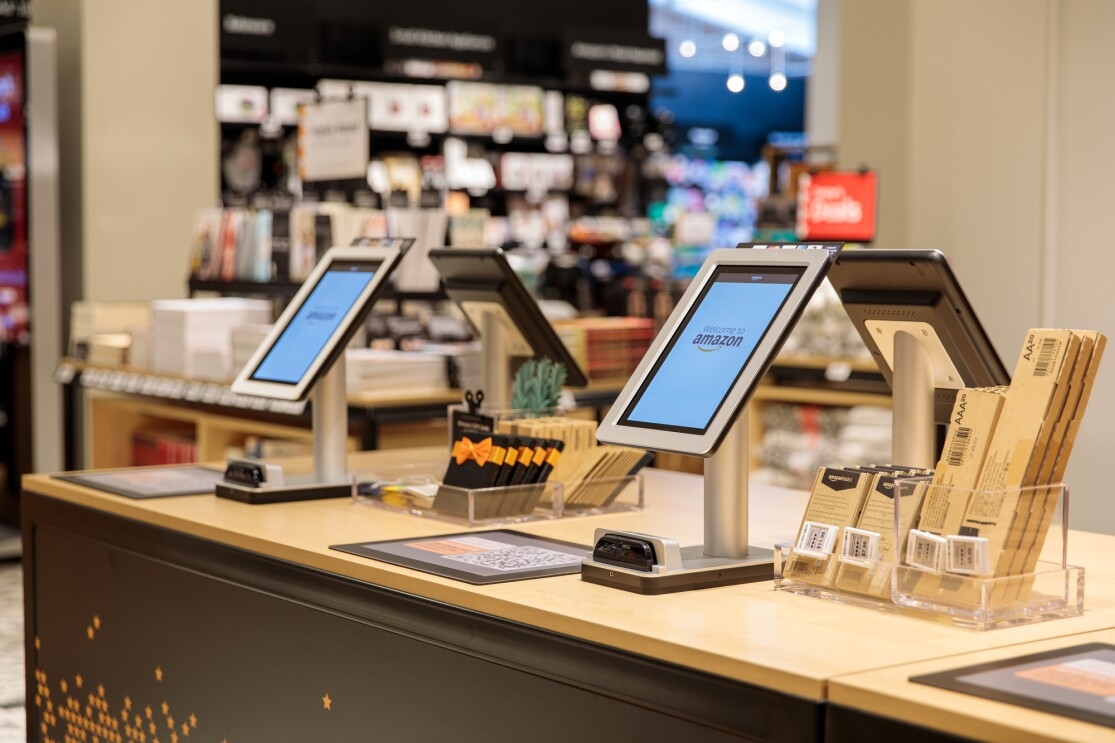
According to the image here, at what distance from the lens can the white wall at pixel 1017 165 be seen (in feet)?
16.6

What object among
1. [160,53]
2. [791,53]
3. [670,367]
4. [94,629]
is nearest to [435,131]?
[160,53]

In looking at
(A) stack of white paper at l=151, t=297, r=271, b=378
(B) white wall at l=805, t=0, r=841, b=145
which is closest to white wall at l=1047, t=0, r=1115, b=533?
(A) stack of white paper at l=151, t=297, r=271, b=378

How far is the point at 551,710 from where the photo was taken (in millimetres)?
2051

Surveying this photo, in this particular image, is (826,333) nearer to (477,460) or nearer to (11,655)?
(477,460)

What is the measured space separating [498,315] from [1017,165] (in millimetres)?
2860

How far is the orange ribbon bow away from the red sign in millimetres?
3376

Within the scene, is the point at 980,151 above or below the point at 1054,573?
above

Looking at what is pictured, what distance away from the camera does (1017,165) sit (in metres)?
5.45

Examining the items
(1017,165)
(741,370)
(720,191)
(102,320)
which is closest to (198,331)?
(102,320)

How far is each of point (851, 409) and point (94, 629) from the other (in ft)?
11.0

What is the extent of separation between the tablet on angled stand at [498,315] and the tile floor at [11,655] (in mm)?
1968

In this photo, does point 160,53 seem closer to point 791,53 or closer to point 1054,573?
point 1054,573

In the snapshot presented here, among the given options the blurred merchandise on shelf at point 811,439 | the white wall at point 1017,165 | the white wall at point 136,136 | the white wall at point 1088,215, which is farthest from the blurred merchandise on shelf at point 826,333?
the white wall at point 136,136

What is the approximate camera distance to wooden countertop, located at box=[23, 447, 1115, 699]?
1785 mm
